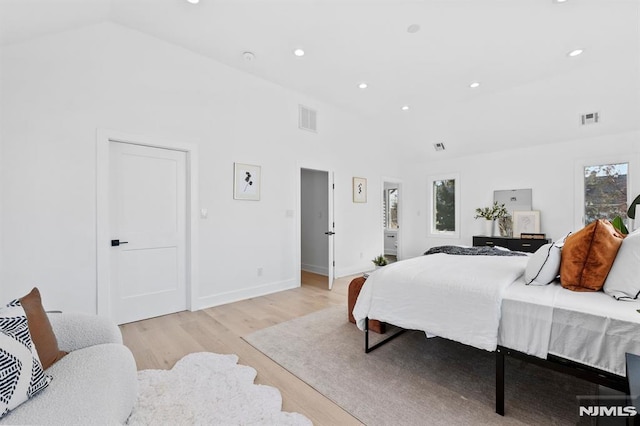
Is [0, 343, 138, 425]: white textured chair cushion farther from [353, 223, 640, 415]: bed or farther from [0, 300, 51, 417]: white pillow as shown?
[353, 223, 640, 415]: bed

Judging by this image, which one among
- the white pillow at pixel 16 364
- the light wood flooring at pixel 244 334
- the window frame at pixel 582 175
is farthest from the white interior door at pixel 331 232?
the window frame at pixel 582 175

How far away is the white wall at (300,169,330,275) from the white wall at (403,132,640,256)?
7.57 feet

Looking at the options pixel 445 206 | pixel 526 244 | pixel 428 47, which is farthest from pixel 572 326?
pixel 445 206

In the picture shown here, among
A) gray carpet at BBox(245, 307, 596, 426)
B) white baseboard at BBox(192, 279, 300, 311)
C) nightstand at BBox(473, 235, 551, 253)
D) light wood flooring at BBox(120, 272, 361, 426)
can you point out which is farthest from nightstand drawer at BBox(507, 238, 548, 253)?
white baseboard at BBox(192, 279, 300, 311)

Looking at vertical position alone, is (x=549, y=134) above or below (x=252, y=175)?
above

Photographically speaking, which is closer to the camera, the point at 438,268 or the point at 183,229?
the point at 438,268

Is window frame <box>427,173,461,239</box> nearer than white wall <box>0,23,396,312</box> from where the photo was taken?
No

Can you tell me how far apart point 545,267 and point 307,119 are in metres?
3.70

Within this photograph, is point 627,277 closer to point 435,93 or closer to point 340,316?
point 340,316

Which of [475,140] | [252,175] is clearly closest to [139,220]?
[252,175]

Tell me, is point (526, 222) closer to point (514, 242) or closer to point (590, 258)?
point (514, 242)

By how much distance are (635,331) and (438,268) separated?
1.10 metres

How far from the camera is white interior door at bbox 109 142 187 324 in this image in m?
3.05

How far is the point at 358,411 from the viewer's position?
1725mm
